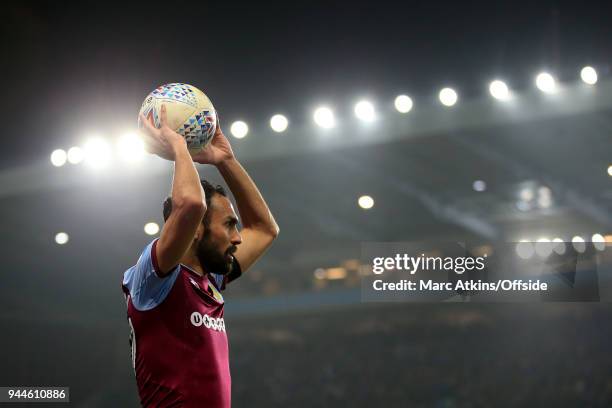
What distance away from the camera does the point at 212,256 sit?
252cm

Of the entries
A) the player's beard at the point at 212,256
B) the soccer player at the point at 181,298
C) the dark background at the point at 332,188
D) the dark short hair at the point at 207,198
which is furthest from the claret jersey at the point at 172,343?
the dark background at the point at 332,188

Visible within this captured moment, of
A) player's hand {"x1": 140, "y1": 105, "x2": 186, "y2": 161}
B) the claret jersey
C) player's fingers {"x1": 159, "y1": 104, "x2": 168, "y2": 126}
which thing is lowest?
the claret jersey

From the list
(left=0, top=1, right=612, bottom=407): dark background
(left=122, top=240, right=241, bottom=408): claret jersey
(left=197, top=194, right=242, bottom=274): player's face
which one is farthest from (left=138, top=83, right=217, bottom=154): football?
(left=0, top=1, right=612, bottom=407): dark background

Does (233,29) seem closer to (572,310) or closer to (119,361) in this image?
(119,361)

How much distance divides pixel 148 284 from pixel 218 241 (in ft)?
1.03

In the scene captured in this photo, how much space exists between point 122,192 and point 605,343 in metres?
9.10

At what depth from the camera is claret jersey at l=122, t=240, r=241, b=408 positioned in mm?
2344

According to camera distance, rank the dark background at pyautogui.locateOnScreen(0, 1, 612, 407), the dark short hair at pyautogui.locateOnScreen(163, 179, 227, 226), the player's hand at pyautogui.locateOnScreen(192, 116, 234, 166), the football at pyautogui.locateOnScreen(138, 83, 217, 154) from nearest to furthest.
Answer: the dark short hair at pyautogui.locateOnScreen(163, 179, 227, 226) → the football at pyautogui.locateOnScreen(138, 83, 217, 154) → the player's hand at pyautogui.locateOnScreen(192, 116, 234, 166) → the dark background at pyautogui.locateOnScreen(0, 1, 612, 407)

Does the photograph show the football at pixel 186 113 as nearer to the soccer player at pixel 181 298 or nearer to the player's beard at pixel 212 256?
the soccer player at pixel 181 298

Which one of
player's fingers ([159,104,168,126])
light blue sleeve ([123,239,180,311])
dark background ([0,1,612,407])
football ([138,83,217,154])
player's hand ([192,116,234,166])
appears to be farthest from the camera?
dark background ([0,1,612,407])

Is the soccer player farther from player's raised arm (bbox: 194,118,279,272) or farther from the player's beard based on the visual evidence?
player's raised arm (bbox: 194,118,279,272)

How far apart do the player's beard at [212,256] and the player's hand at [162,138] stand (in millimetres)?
325

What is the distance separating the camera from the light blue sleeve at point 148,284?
2311mm

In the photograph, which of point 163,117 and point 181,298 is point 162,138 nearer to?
point 163,117
